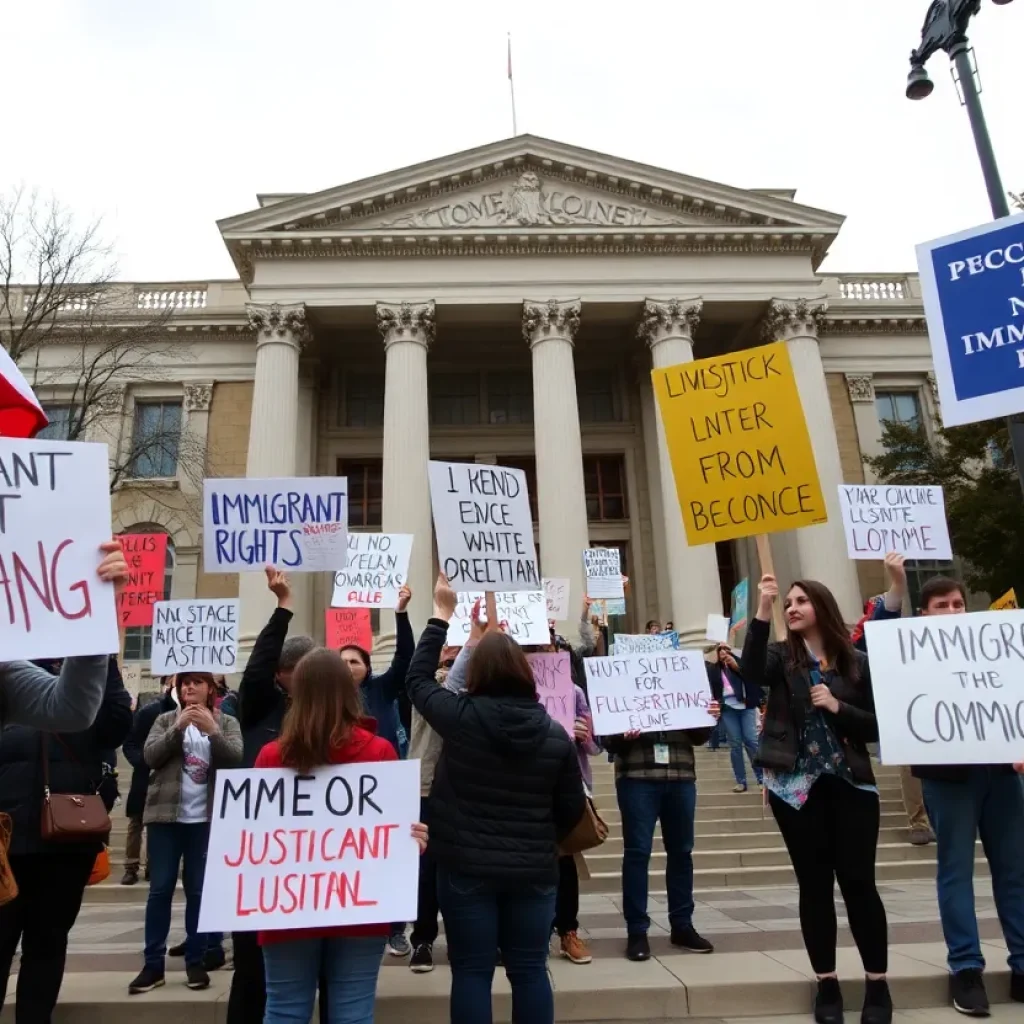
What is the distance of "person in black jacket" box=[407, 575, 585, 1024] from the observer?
343 centimetres

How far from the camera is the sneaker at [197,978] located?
496 centimetres

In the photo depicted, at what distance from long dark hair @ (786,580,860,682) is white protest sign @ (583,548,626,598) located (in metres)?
9.63

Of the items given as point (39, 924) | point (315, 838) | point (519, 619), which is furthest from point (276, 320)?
point (315, 838)

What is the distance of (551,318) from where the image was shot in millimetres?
24234

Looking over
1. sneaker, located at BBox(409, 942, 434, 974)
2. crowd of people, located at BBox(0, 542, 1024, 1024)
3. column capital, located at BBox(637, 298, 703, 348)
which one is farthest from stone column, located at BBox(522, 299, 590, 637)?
sneaker, located at BBox(409, 942, 434, 974)

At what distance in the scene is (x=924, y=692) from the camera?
429cm

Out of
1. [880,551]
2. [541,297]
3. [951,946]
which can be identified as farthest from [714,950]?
[541,297]

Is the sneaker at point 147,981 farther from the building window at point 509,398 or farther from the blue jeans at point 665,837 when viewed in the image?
the building window at point 509,398

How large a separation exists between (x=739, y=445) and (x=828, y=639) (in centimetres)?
177

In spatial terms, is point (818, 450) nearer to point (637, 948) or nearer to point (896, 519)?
point (896, 519)

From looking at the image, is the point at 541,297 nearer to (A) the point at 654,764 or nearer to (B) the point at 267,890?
(A) the point at 654,764

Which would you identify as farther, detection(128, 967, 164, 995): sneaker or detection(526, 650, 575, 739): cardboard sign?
detection(526, 650, 575, 739): cardboard sign

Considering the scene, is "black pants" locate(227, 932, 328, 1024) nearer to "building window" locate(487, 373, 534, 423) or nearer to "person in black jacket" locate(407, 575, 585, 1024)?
"person in black jacket" locate(407, 575, 585, 1024)

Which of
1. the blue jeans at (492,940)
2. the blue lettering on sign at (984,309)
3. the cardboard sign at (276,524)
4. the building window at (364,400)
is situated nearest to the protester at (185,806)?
the cardboard sign at (276,524)
